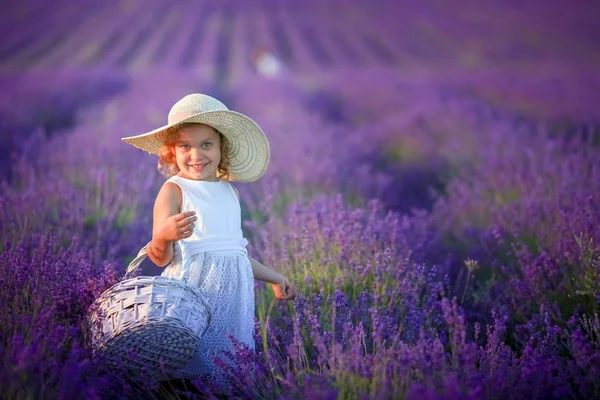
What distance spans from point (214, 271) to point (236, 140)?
50 centimetres

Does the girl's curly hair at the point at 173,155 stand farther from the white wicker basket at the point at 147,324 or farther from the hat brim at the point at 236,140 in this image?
the white wicker basket at the point at 147,324

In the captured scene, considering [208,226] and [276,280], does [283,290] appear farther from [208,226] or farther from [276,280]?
[208,226]

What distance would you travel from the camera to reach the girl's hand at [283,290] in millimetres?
2480

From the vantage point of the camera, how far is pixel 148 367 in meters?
2.07

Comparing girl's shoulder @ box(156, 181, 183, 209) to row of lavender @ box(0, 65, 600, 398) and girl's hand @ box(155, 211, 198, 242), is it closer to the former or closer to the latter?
girl's hand @ box(155, 211, 198, 242)

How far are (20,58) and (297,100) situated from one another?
219 inches

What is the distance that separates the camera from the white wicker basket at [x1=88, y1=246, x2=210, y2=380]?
1.97 m

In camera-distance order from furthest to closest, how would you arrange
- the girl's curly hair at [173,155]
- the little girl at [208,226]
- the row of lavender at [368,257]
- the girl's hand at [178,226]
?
the girl's curly hair at [173,155] → the little girl at [208,226] → the girl's hand at [178,226] → the row of lavender at [368,257]

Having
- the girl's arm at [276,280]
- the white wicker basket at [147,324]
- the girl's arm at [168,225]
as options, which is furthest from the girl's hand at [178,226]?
the girl's arm at [276,280]

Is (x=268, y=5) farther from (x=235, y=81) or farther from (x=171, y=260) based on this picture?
(x=171, y=260)

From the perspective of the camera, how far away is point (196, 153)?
2365mm

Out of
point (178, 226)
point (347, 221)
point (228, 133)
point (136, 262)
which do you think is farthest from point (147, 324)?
point (347, 221)

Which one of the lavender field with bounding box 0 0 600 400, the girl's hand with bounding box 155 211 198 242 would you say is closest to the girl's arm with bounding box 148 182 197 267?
the girl's hand with bounding box 155 211 198 242

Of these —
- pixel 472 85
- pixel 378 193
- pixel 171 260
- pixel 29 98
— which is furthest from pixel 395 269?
pixel 472 85
